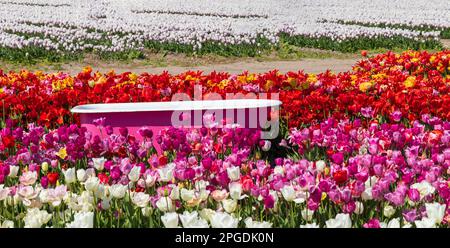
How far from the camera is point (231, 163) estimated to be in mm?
3260

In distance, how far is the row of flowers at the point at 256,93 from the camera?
5227 millimetres

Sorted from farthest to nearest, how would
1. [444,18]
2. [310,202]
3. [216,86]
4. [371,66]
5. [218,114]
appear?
1. [444,18]
2. [371,66]
3. [216,86]
4. [218,114]
5. [310,202]

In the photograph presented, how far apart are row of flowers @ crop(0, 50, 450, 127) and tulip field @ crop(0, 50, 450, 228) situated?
0.7 inches

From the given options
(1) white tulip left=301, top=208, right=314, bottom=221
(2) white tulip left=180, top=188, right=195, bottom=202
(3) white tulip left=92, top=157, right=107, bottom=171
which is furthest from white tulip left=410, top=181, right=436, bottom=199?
(3) white tulip left=92, top=157, right=107, bottom=171

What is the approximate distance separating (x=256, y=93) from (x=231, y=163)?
3097mm

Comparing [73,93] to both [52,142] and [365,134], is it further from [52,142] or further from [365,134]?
[365,134]

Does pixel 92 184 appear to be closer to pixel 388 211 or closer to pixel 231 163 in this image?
pixel 231 163

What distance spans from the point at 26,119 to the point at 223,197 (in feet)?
10.5

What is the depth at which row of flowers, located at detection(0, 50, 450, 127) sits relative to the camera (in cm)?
523

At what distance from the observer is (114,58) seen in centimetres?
1356

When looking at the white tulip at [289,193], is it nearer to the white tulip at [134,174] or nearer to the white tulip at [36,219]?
the white tulip at [134,174]

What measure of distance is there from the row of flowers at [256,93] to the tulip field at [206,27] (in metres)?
7.03

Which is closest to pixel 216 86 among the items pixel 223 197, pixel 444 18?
pixel 223 197

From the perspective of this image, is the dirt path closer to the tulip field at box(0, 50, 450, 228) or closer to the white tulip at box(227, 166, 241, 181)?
the tulip field at box(0, 50, 450, 228)
